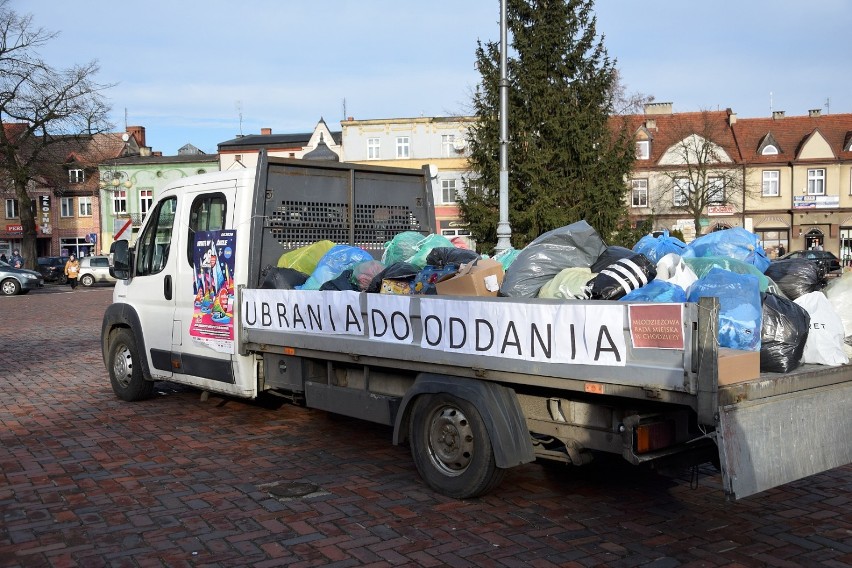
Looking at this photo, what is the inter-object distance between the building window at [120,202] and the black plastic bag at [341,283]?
63.3m

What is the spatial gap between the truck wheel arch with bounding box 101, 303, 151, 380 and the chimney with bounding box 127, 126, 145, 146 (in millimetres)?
68747

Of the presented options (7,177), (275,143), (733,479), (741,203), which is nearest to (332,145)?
(275,143)

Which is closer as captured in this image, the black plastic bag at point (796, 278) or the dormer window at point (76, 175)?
the black plastic bag at point (796, 278)

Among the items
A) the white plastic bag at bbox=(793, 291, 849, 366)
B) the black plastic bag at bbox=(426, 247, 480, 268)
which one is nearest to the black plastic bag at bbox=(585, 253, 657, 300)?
the white plastic bag at bbox=(793, 291, 849, 366)

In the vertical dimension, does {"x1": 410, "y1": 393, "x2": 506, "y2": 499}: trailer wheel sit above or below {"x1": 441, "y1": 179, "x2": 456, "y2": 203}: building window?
below

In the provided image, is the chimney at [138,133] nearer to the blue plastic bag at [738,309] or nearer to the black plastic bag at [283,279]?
the black plastic bag at [283,279]

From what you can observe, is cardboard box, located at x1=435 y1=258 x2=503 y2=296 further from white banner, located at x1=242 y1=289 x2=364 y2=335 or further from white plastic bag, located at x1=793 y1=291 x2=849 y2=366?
white plastic bag, located at x1=793 y1=291 x2=849 y2=366

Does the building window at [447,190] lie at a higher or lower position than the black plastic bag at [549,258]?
higher

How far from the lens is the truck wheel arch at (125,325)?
8.55 metres

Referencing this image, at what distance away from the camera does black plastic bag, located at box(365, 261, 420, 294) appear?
6.17 m

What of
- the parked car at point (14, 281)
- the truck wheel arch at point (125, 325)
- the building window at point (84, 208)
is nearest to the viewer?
the truck wheel arch at point (125, 325)

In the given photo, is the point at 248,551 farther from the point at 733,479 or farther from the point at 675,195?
the point at 675,195

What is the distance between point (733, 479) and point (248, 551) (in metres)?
2.63

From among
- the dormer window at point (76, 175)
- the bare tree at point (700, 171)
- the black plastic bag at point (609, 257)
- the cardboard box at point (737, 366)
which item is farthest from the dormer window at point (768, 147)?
the cardboard box at point (737, 366)
